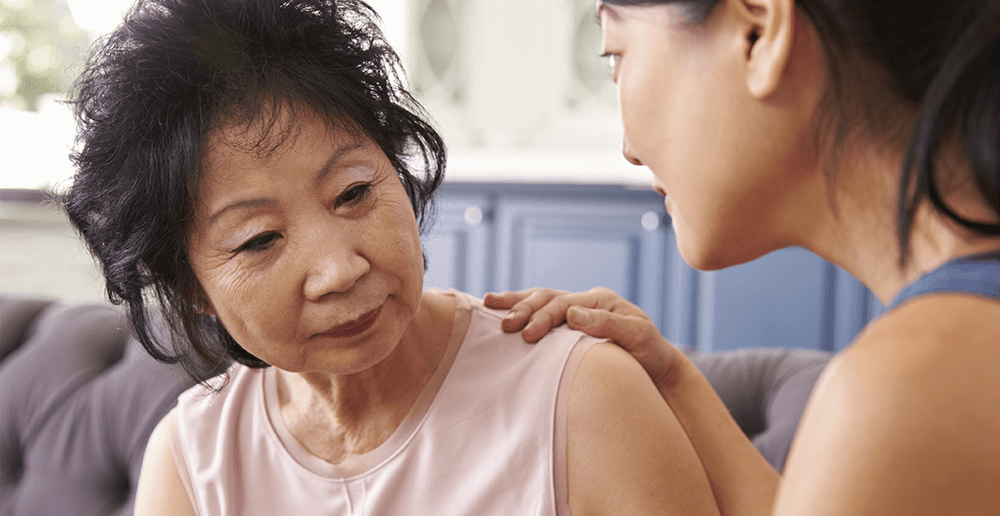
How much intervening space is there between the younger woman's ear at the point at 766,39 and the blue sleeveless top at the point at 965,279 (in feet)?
0.53

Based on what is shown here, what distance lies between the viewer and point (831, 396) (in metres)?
0.39

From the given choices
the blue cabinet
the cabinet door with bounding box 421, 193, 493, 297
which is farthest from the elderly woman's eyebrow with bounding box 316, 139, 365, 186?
the cabinet door with bounding box 421, 193, 493, 297

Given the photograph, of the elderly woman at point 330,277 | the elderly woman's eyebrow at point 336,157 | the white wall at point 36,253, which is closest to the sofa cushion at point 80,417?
the elderly woman at point 330,277

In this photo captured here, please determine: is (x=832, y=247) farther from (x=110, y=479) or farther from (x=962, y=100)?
(x=110, y=479)

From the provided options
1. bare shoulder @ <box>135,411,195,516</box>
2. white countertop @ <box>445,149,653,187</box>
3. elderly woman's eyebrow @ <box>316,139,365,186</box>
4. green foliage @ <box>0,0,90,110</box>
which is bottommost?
bare shoulder @ <box>135,411,195,516</box>

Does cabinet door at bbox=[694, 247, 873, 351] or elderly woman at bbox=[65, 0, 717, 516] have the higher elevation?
elderly woman at bbox=[65, 0, 717, 516]

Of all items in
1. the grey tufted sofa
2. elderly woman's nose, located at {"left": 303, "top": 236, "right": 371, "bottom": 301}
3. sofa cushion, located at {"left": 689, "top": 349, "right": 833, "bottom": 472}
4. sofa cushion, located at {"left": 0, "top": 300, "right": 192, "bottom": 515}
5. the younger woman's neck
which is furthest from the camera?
sofa cushion, located at {"left": 0, "top": 300, "right": 192, "bottom": 515}

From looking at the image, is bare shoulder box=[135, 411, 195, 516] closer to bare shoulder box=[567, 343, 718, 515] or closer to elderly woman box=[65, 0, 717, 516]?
elderly woman box=[65, 0, 717, 516]

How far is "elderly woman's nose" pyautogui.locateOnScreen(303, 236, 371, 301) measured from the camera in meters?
0.82

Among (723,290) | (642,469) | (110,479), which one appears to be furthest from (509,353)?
(723,290)

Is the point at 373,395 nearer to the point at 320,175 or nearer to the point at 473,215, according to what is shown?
the point at 320,175

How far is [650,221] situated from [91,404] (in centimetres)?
203

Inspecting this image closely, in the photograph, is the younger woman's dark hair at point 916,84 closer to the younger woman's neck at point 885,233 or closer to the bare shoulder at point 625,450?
the younger woman's neck at point 885,233

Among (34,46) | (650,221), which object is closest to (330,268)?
(650,221)
